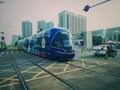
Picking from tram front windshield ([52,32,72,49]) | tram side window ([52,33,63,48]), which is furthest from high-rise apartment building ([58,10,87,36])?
tram side window ([52,33,63,48])

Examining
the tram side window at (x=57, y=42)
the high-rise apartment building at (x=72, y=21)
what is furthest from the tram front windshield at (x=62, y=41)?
the high-rise apartment building at (x=72, y=21)

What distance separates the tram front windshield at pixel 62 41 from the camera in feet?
43.9

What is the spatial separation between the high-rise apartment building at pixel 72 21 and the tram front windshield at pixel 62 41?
11811cm

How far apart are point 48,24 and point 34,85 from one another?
155m

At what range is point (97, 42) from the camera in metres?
84.2

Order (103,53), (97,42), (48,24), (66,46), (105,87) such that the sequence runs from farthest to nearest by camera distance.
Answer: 1. (48,24)
2. (97,42)
3. (103,53)
4. (66,46)
5. (105,87)

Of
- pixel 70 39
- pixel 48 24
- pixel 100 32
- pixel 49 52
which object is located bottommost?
pixel 49 52

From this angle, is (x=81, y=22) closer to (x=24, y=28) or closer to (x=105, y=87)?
(x=24, y=28)

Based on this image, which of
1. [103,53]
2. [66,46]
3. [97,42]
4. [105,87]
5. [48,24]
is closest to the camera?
[105,87]

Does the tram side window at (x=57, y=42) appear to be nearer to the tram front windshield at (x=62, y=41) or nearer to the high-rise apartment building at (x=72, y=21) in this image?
the tram front windshield at (x=62, y=41)

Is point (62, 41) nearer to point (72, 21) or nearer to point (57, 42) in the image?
point (57, 42)

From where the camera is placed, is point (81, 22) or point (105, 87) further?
point (81, 22)

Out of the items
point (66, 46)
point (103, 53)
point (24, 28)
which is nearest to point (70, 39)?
point (66, 46)

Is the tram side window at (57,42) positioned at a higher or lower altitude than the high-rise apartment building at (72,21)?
lower
